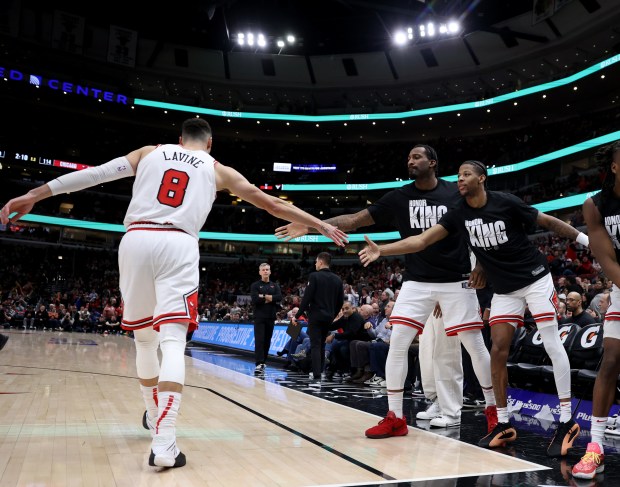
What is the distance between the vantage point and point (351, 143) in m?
40.3

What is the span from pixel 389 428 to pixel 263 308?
5.27m

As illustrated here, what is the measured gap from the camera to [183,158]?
344 centimetres

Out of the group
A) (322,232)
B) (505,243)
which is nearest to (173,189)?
(322,232)

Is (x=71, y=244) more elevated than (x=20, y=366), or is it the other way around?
(x=71, y=244)

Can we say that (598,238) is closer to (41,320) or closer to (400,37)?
(41,320)

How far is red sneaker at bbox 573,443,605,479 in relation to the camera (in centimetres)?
308

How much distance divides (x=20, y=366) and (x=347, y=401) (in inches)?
216

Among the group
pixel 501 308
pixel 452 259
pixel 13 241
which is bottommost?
pixel 501 308

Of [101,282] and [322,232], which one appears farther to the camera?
[101,282]

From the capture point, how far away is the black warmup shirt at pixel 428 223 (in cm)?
459

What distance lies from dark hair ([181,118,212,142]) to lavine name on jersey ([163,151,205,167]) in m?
0.22

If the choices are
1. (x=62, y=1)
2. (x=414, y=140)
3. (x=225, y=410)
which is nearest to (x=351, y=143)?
(x=414, y=140)

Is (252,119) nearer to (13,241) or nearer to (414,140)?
(414,140)

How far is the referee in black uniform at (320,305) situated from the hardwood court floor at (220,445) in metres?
1.88
